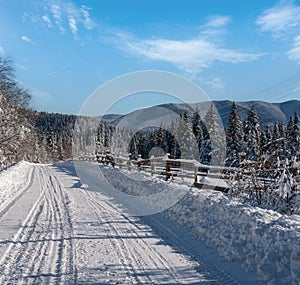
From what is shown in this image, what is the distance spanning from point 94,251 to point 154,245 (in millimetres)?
1157

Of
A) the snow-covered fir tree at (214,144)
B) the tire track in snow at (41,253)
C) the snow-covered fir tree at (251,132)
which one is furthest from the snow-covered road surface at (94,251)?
the snow-covered fir tree at (251,132)

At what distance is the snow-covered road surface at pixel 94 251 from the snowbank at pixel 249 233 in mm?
474

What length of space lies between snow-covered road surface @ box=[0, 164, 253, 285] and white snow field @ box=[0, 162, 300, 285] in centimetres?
1

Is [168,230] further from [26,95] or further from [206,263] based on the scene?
[26,95]

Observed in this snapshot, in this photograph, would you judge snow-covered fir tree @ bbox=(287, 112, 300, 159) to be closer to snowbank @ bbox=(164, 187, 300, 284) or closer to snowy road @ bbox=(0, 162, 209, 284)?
snowbank @ bbox=(164, 187, 300, 284)

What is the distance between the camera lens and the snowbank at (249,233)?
14.4 ft

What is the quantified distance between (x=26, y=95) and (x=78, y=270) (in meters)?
37.2

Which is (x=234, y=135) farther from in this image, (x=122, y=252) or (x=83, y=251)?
(x=83, y=251)

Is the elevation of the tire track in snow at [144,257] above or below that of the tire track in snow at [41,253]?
below

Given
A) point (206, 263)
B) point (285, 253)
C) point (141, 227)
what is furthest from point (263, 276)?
point (141, 227)

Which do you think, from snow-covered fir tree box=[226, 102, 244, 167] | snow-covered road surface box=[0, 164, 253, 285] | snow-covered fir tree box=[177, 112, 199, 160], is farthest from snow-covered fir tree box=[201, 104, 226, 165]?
snow-covered road surface box=[0, 164, 253, 285]

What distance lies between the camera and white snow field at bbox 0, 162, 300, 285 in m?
4.48

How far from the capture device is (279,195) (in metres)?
7.55

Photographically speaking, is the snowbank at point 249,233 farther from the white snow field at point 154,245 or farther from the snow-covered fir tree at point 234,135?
the snow-covered fir tree at point 234,135
